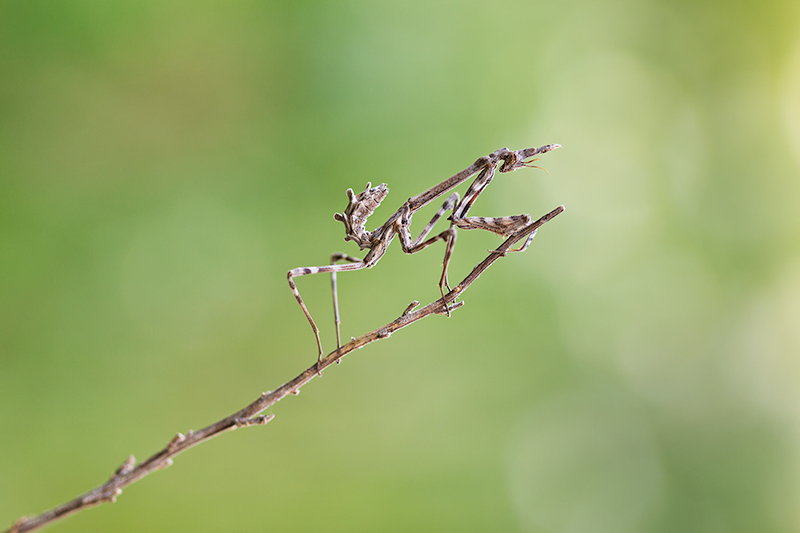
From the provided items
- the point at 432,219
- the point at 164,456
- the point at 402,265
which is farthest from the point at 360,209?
the point at 402,265

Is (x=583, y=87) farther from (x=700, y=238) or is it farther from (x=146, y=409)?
(x=146, y=409)

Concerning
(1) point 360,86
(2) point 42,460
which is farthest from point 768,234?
(2) point 42,460

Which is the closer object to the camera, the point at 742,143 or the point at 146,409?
the point at 146,409

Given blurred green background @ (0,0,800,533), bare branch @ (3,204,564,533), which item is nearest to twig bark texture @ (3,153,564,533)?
bare branch @ (3,204,564,533)

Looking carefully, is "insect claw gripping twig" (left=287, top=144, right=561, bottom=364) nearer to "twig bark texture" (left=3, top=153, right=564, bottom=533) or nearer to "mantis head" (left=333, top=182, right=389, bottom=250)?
"mantis head" (left=333, top=182, right=389, bottom=250)

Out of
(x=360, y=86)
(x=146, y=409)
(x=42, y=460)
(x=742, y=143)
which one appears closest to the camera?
(x=42, y=460)

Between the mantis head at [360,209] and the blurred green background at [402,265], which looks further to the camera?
the blurred green background at [402,265]

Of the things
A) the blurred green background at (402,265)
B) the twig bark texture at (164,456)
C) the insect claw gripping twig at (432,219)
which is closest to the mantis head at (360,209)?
the insect claw gripping twig at (432,219)

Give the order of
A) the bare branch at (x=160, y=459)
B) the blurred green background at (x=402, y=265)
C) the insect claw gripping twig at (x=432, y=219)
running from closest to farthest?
the bare branch at (x=160, y=459)
the insect claw gripping twig at (x=432, y=219)
the blurred green background at (x=402, y=265)

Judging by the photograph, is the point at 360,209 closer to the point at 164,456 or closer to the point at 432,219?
the point at 432,219

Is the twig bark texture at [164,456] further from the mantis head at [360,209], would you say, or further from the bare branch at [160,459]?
the mantis head at [360,209]
